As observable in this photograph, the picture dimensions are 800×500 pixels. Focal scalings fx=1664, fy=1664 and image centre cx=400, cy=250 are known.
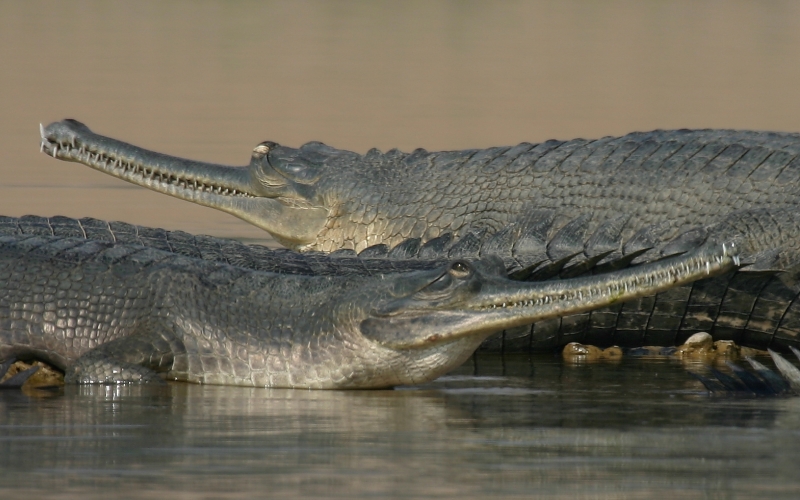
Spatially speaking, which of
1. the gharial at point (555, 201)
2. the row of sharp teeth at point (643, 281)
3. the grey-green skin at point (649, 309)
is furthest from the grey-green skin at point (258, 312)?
the gharial at point (555, 201)

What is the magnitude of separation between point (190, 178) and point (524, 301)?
5.06 m

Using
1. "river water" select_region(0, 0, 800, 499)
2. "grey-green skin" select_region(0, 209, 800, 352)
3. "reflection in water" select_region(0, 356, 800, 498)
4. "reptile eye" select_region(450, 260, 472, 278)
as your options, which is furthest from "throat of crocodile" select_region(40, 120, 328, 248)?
"reptile eye" select_region(450, 260, 472, 278)

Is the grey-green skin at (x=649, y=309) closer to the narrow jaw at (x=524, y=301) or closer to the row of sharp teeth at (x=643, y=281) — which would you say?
the narrow jaw at (x=524, y=301)

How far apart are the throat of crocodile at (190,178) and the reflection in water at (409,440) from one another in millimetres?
4120

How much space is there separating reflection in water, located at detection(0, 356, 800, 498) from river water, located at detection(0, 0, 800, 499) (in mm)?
16

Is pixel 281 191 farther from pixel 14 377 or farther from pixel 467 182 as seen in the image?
pixel 14 377

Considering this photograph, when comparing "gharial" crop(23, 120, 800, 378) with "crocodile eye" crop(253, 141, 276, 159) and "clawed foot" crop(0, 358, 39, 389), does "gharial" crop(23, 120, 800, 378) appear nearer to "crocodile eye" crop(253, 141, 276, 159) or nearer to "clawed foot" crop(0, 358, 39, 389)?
"crocodile eye" crop(253, 141, 276, 159)

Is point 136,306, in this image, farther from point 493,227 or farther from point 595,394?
point 493,227

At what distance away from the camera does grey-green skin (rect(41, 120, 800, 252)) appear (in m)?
9.62

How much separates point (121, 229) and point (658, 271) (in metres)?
2.97

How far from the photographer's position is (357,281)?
21.6 feet

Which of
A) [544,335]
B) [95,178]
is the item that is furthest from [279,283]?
[95,178]

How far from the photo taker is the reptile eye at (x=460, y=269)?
6172 millimetres

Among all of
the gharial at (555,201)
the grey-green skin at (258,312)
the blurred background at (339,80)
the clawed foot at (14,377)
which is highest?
the blurred background at (339,80)
